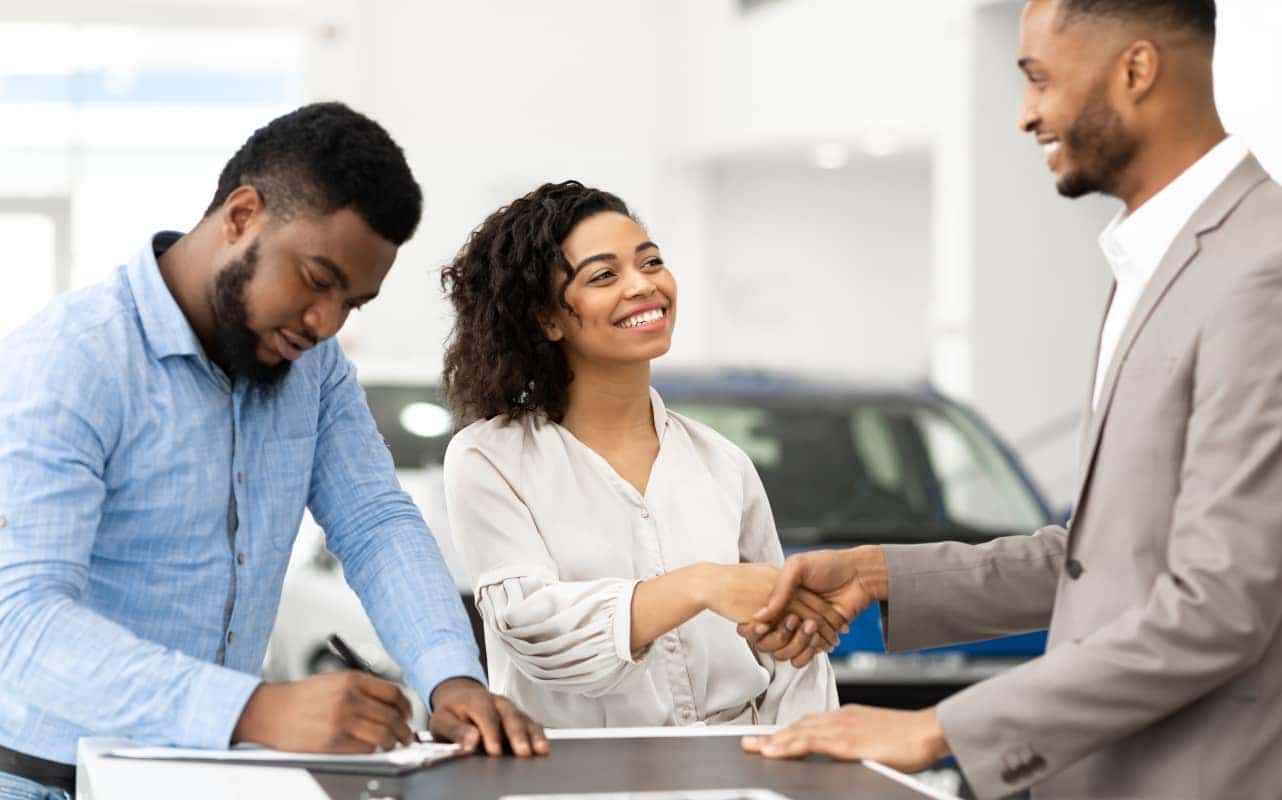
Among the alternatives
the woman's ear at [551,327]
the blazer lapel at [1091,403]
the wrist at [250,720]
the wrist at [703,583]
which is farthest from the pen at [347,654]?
the blazer lapel at [1091,403]

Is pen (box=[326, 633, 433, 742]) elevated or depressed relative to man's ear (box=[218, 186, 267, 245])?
depressed

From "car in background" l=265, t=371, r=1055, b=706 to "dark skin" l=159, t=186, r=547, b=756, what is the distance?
2.87 meters

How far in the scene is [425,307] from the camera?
16.0 m

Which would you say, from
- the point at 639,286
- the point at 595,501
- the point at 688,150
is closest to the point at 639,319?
the point at 639,286

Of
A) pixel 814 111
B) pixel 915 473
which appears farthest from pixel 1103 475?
pixel 814 111

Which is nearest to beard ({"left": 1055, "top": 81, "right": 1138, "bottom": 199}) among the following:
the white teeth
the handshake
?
the handshake

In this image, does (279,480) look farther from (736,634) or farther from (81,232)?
(81,232)

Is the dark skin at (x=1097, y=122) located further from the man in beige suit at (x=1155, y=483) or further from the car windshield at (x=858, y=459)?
the car windshield at (x=858, y=459)

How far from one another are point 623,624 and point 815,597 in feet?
1.14

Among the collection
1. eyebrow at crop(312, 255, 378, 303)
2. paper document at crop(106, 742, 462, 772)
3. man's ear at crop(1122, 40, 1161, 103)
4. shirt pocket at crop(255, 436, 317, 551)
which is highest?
man's ear at crop(1122, 40, 1161, 103)

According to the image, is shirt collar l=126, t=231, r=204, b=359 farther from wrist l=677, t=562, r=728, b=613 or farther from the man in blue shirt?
wrist l=677, t=562, r=728, b=613

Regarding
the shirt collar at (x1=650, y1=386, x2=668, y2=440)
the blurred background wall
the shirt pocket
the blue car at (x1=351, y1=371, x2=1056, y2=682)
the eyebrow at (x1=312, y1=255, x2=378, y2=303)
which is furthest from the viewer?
the blurred background wall

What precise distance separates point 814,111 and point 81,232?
596 cm

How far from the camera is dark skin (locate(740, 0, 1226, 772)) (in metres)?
2.48
